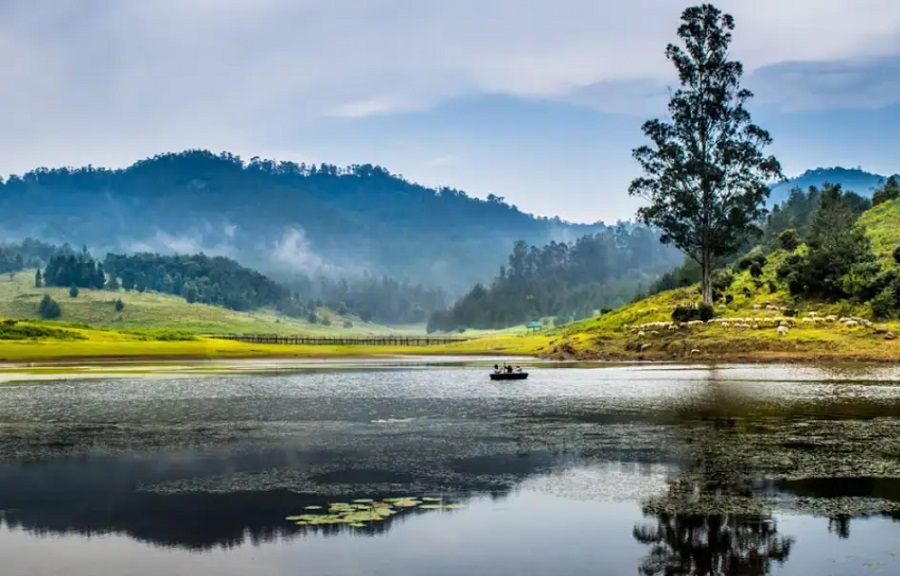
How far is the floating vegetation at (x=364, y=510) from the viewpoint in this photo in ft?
81.1

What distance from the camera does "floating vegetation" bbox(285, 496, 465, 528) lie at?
24734mm

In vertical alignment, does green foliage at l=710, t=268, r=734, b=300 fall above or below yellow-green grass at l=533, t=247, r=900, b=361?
above

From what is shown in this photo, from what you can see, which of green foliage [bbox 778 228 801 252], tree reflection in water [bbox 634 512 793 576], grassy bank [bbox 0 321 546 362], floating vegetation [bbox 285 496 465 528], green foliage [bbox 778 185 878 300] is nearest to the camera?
tree reflection in water [bbox 634 512 793 576]

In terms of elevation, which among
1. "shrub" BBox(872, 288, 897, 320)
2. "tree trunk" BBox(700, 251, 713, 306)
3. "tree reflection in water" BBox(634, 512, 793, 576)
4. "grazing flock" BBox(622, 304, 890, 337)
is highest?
"tree trunk" BBox(700, 251, 713, 306)

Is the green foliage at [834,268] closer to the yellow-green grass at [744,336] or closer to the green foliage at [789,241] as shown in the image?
the yellow-green grass at [744,336]

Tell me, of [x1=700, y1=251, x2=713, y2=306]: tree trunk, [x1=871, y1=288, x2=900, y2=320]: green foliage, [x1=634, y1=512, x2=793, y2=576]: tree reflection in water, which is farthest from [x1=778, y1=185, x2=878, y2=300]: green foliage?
[x1=634, y1=512, x2=793, y2=576]: tree reflection in water

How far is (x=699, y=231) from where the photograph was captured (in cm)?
12050

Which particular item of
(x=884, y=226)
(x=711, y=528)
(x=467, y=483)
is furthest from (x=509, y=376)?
(x=884, y=226)

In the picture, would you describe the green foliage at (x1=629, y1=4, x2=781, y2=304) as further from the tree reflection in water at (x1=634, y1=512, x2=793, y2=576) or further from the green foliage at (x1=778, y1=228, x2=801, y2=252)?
the tree reflection in water at (x1=634, y1=512, x2=793, y2=576)

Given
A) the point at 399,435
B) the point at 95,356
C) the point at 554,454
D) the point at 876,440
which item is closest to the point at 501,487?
the point at 554,454

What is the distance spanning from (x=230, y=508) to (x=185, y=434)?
18.0 meters

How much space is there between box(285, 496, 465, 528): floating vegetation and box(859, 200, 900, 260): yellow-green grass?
4035 inches

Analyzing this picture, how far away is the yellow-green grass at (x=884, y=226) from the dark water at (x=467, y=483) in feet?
229

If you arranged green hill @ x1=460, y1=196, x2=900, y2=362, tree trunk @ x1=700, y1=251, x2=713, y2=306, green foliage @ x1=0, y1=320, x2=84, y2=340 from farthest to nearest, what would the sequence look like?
green foliage @ x1=0, y1=320, x2=84, y2=340, tree trunk @ x1=700, y1=251, x2=713, y2=306, green hill @ x1=460, y1=196, x2=900, y2=362
